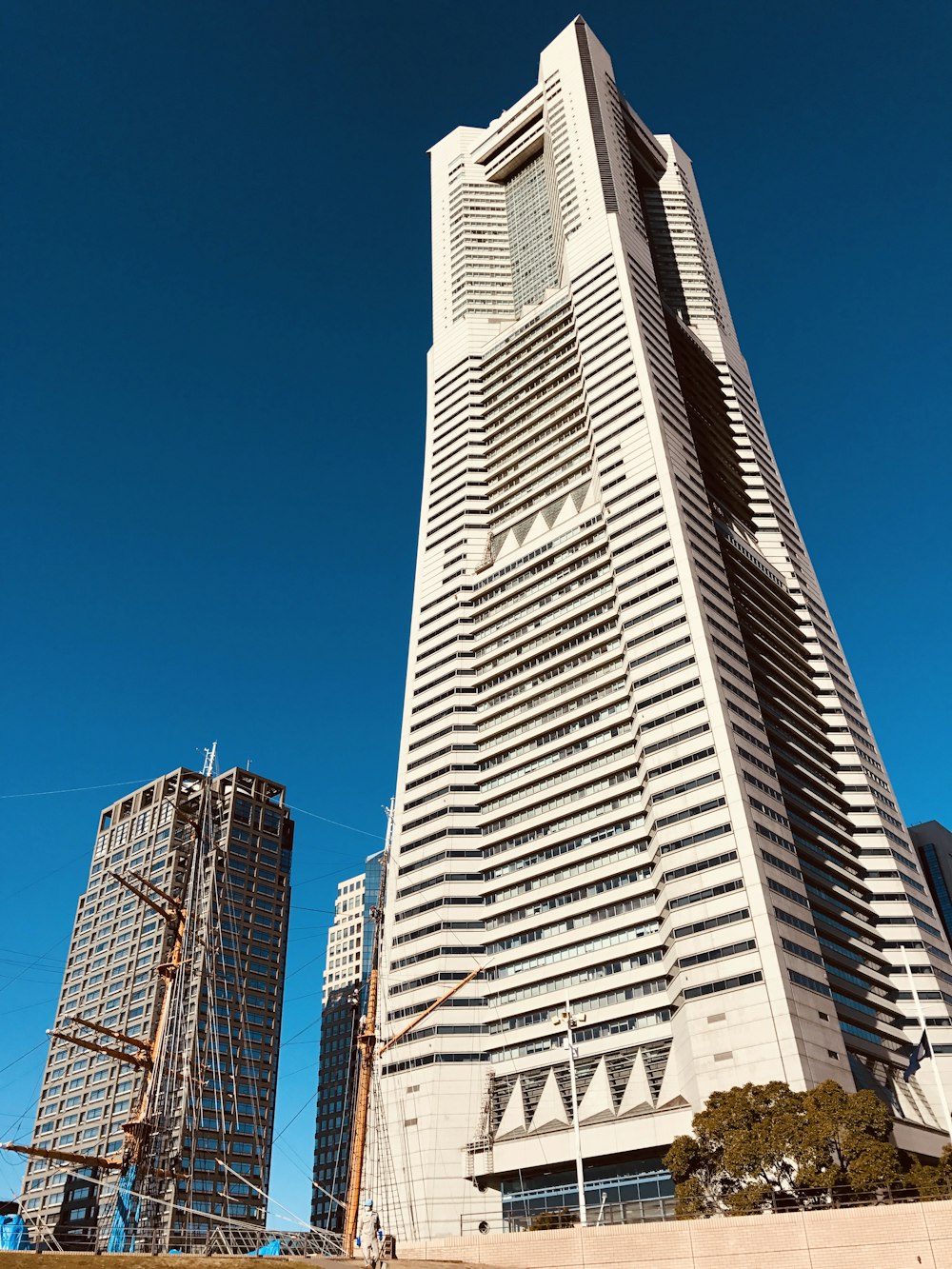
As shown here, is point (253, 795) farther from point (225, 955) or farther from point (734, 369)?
point (734, 369)

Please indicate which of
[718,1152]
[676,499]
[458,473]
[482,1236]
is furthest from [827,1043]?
[458,473]

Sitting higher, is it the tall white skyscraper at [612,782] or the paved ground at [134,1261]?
the tall white skyscraper at [612,782]

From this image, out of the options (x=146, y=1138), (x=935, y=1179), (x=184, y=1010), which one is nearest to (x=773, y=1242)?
(x=935, y=1179)

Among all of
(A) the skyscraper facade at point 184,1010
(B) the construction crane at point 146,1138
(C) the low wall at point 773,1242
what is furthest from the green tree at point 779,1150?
(A) the skyscraper facade at point 184,1010

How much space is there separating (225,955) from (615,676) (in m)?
93.8

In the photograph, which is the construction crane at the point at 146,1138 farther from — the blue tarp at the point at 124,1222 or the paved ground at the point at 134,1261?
the paved ground at the point at 134,1261

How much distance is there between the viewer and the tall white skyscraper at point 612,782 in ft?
297

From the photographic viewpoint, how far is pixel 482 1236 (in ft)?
185

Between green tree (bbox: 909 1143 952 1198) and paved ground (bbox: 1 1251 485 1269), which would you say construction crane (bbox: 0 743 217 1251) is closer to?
paved ground (bbox: 1 1251 485 1269)

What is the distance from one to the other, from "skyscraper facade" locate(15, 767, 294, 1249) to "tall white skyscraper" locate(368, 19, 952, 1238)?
3860 cm

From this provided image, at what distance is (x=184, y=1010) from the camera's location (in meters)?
152

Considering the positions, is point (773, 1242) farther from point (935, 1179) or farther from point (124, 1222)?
point (124, 1222)

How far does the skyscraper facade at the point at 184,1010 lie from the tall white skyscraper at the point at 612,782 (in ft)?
127

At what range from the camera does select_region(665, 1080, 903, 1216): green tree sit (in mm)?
58125
